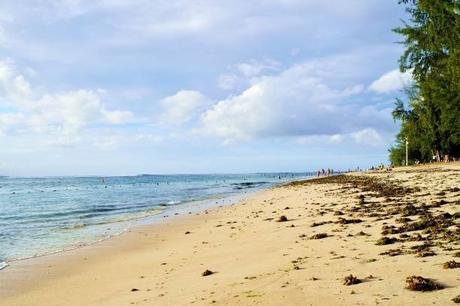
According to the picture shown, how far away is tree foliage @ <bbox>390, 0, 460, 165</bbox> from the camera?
2234 cm

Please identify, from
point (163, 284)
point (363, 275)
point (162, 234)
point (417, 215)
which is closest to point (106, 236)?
point (162, 234)

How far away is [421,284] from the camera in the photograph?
18.7 feet

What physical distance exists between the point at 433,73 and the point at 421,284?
34.4m

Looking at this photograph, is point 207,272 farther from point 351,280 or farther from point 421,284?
point 421,284

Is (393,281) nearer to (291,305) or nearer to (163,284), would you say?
(291,305)

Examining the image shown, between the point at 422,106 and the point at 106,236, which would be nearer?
the point at 106,236

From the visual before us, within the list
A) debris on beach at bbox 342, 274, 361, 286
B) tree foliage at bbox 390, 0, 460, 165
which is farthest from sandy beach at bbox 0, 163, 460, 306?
tree foliage at bbox 390, 0, 460, 165

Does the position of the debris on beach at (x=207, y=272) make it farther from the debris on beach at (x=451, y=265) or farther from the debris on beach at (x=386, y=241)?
the debris on beach at (x=451, y=265)

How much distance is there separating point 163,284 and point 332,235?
4679 millimetres

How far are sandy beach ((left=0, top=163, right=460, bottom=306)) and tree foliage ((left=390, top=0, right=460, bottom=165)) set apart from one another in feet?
36.4

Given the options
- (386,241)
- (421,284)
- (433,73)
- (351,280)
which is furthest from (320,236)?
(433,73)

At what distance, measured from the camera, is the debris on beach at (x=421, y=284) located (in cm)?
566

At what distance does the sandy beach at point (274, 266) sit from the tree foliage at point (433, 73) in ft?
36.4

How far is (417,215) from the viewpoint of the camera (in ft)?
40.0
